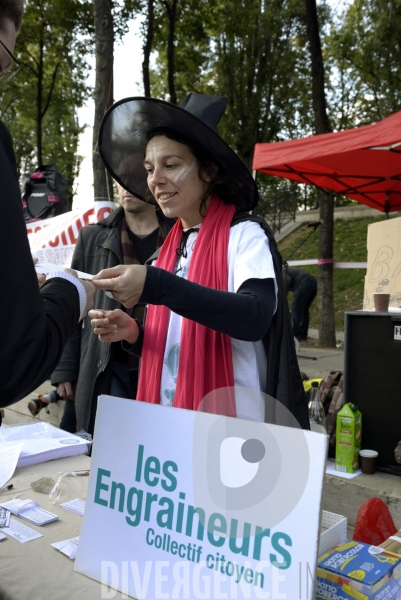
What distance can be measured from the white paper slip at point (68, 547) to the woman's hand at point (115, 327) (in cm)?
66

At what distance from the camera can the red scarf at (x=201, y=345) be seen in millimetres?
1597

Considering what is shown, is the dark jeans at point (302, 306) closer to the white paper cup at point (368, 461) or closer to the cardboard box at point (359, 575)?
the white paper cup at point (368, 461)

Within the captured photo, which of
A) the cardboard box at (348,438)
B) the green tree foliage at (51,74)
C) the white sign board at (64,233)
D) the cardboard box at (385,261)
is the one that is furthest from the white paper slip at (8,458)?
the green tree foliage at (51,74)

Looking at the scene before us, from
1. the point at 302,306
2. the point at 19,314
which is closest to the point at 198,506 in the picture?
the point at 19,314

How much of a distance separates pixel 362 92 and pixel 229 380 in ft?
63.9

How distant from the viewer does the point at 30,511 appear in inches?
56.1

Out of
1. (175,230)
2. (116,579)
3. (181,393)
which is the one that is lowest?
(116,579)

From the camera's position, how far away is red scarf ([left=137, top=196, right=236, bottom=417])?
1.60 meters

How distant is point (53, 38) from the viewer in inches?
535

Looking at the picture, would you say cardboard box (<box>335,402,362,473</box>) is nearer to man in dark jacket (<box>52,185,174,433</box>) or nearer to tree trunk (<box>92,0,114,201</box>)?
man in dark jacket (<box>52,185,174,433</box>)

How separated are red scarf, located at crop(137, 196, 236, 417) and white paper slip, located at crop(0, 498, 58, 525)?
1.48 ft

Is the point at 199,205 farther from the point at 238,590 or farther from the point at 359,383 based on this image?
the point at 359,383

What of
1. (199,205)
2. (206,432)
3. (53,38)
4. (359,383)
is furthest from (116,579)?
(53,38)

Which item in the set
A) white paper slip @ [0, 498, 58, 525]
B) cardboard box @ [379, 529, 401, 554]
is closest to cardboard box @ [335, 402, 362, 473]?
cardboard box @ [379, 529, 401, 554]
